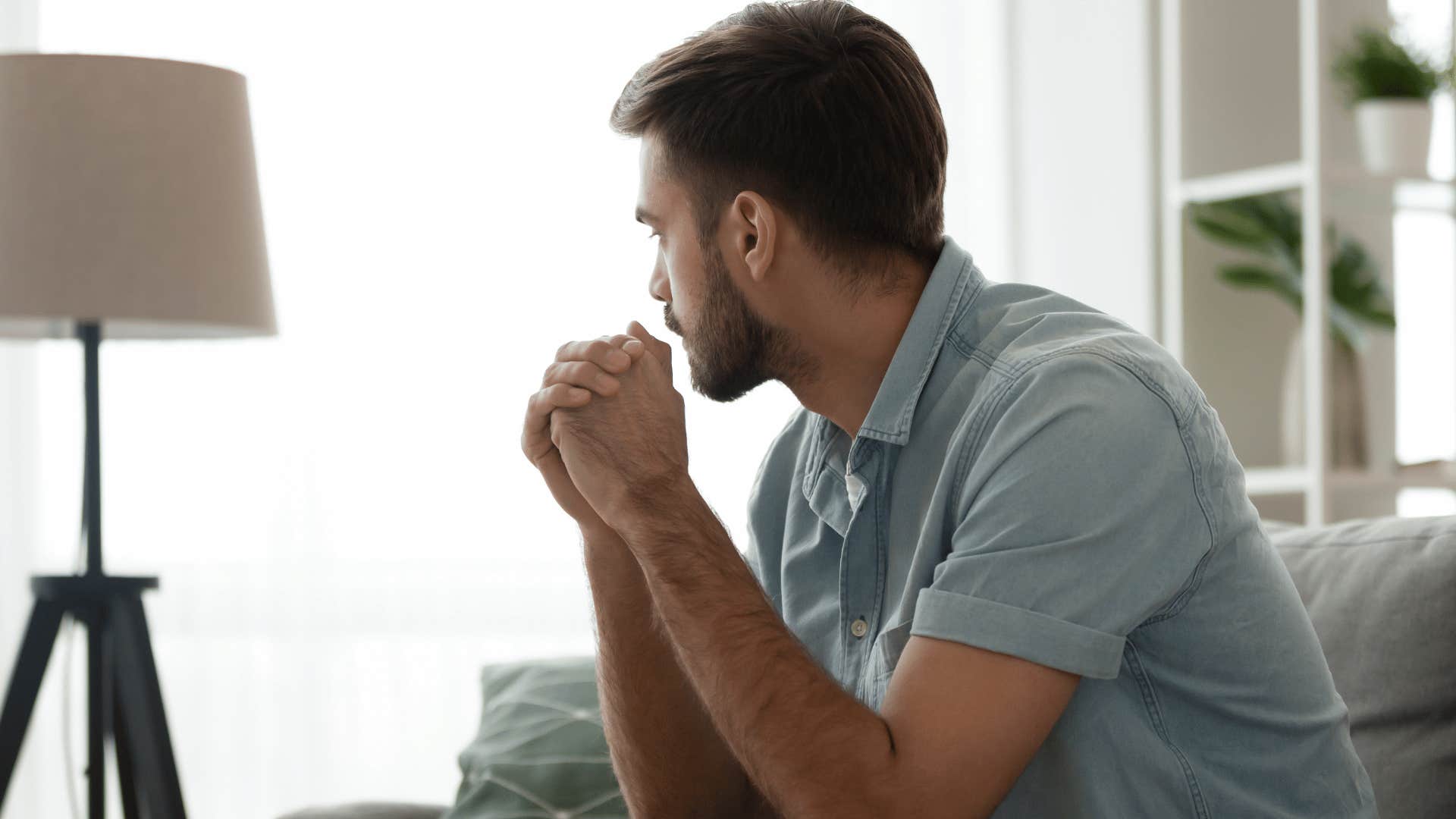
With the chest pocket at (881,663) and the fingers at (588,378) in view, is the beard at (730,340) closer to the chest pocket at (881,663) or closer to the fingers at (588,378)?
the fingers at (588,378)

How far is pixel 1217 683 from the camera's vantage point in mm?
1162

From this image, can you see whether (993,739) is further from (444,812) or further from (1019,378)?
(444,812)

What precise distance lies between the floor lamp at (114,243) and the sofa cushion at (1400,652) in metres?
1.35

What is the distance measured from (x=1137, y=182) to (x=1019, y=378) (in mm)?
2062

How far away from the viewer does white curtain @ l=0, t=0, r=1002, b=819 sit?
A: 2.91m

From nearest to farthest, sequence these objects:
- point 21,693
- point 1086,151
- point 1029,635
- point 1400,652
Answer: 1. point 1029,635
2. point 1400,652
3. point 21,693
4. point 1086,151

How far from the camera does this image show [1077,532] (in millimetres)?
1061

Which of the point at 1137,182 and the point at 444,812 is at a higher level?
the point at 1137,182

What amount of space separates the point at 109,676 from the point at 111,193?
60cm

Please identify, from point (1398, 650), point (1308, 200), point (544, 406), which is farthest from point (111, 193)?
point (1308, 200)

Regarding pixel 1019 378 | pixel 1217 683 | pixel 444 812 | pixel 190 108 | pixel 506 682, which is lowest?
pixel 444 812

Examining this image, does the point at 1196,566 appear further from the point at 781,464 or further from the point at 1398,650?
the point at 781,464

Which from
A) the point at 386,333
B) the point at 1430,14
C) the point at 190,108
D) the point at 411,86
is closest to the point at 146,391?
the point at 386,333

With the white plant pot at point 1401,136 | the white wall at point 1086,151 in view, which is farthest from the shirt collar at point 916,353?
the white wall at point 1086,151
